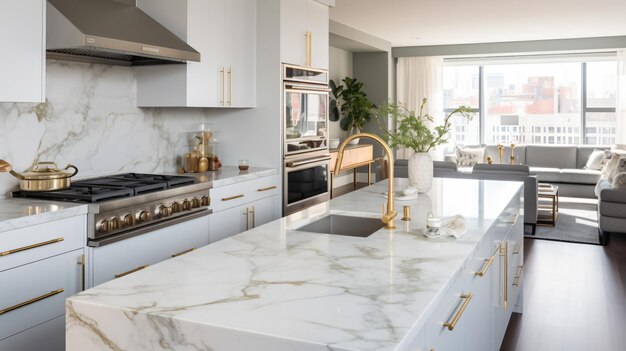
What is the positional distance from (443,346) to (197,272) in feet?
2.34

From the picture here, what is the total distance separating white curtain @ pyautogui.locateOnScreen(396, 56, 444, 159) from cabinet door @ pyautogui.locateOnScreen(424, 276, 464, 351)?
9.06 meters

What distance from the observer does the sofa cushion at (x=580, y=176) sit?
28.9ft

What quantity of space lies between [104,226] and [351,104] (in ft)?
23.9

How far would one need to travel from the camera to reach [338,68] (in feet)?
32.5

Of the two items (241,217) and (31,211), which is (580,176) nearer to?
(241,217)

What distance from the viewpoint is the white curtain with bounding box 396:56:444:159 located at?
425 inches

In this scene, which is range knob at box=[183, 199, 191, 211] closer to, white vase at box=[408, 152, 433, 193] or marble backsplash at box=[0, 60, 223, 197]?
marble backsplash at box=[0, 60, 223, 197]

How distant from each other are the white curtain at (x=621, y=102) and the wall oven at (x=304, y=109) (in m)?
6.69

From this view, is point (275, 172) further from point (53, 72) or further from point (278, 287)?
point (278, 287)

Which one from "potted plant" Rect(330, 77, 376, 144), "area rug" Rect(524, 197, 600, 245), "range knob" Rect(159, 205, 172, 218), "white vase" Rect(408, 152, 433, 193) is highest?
"potted plant" Rect(330, 77, 376, 144)

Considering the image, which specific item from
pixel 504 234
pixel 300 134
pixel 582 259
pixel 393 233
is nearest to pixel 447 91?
pixel 582 259

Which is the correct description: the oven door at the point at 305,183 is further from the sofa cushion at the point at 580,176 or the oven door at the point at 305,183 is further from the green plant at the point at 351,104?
the sofa cushion at the point at 580,176

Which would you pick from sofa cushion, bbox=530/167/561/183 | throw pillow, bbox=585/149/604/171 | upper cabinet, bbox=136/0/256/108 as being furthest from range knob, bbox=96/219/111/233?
throw pillow, bbox=585/149/604/171

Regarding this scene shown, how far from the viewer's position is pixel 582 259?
17.4 feet
